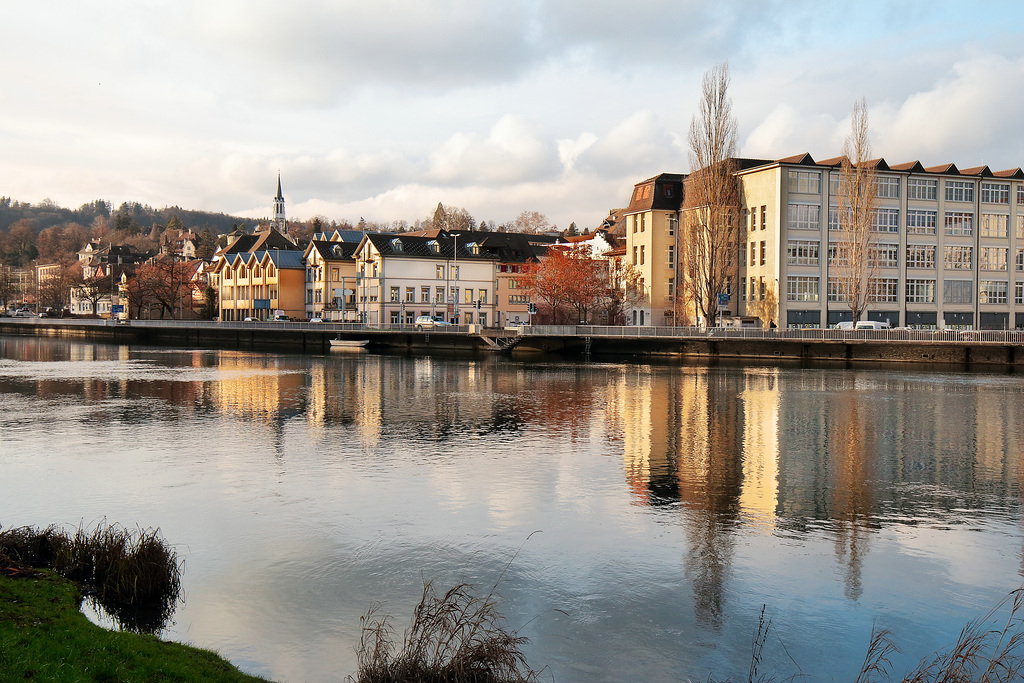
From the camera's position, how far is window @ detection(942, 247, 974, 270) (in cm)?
Result: 8619

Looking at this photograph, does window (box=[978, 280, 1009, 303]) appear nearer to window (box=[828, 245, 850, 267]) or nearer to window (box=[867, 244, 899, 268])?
window (box=[867, 244, 899, 268])

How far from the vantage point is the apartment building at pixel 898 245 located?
82250 millimetres

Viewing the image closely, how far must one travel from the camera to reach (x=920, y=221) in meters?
85.4

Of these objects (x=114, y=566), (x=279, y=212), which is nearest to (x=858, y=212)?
(x=114, y=566)

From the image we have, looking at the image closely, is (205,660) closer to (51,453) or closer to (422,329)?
(51,453)

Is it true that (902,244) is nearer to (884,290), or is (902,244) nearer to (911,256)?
(911,256)

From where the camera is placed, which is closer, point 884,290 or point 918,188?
point 884,290

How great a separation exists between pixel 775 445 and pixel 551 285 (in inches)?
2655

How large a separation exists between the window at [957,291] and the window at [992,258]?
2602mm

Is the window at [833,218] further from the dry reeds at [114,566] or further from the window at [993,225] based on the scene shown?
the dry reeds at [114,566]

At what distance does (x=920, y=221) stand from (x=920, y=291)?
7.06 meters

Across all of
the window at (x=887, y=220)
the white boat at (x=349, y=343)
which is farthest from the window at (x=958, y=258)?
the white boat at (x=349, y=343)

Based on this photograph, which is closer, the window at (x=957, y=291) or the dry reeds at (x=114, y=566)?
the dry reeds at (x=114, y=566)

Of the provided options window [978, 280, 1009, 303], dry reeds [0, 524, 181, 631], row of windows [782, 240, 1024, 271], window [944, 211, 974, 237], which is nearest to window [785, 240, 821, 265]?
row of windows [782, 240, 1024, 271]
